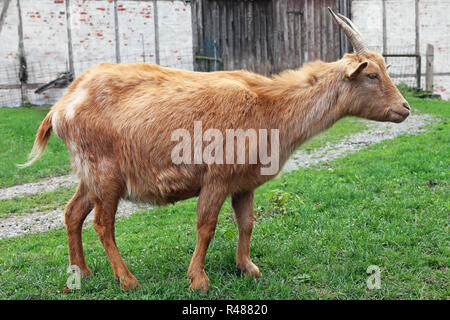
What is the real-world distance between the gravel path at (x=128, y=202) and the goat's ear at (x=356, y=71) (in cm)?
250

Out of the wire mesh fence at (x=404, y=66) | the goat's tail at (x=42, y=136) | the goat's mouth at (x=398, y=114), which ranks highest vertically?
the wire mesh fence at (x=404, y=66)

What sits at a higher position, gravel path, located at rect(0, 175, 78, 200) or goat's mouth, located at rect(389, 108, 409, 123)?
goat's mouth, located at rect(389, 108, 409, 123)

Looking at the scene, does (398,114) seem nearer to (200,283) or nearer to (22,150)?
(200,283)

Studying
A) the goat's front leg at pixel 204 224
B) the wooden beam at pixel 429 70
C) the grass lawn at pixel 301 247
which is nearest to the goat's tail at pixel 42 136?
the grass lawn at pixel 301 247

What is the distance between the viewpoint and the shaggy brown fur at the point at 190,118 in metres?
Result: 4.15

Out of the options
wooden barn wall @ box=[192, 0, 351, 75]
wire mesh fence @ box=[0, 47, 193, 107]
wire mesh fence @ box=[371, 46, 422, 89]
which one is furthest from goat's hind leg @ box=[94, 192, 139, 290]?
wire mesh fence @ box=[371, 46, 422, 89]

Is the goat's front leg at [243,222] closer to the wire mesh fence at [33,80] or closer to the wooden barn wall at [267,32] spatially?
the wire mesh fence at [33,80]

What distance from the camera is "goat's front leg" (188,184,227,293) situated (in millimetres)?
4102

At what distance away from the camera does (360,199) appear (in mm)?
6469

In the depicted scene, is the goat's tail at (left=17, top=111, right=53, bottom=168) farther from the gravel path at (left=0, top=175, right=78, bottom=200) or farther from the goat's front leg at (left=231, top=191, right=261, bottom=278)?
the gravel path at (left=0, top=175, right=78, bottom=200)

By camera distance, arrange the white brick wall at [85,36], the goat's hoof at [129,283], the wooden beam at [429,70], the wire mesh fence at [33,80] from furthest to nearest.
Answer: the wooden beam at [429,70] → the wire mesh fence at [33,80] → the white brick wall at [85,36] → the goat's hoof at [129,283]

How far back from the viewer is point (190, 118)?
415cm

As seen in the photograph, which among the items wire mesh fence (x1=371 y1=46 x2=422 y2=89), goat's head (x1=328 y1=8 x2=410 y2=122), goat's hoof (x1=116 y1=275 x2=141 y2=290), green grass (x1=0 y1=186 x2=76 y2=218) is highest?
wire mesh fence (x1=371 y1=46 x2=422 y2=89)

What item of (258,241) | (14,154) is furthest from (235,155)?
(14,154)
